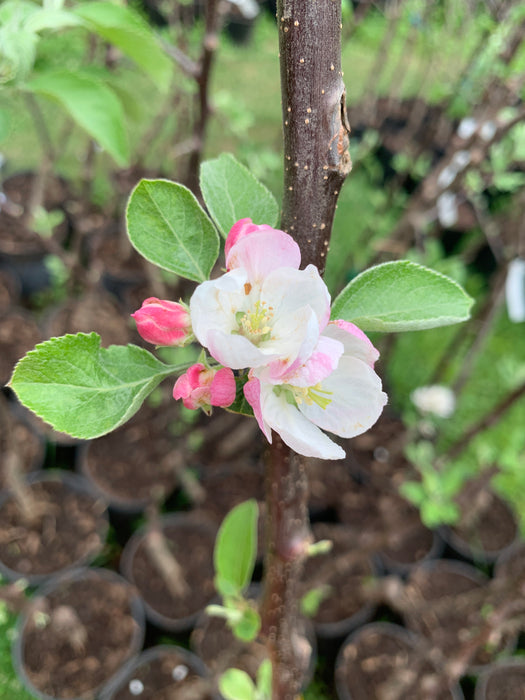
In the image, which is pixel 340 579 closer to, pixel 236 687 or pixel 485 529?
pixel 485 529

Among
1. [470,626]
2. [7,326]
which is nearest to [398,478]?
[470,626]

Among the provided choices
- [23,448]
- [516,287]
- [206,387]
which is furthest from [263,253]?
[23,448]

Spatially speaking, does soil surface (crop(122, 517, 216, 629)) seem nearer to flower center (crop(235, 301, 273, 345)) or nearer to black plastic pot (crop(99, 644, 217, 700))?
black plastic pot (crop(99, 644, 217, 700))

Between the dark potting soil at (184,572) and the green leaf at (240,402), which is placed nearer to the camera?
the green leaf at (240,402)

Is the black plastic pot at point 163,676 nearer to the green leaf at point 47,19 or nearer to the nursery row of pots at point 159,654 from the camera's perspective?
the nursery row of pots at point 159,654

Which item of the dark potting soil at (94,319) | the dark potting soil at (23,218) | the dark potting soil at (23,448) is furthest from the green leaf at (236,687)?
the dark potting soil at (23,218)

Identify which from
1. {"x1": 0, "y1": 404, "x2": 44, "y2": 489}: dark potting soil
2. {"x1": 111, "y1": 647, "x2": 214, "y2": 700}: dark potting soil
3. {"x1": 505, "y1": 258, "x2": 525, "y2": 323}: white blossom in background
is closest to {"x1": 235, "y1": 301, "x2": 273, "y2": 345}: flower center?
{"x1": 505, "y1": 258, "x2": 525, "y2": 323}: white blossom in background
